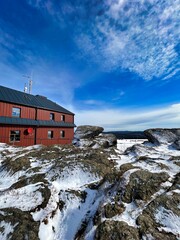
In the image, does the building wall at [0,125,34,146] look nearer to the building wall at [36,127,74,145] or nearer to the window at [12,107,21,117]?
the building wall at [36,127,74,145]

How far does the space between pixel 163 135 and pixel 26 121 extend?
22672mm

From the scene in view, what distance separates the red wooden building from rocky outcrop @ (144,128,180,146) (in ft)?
53.6

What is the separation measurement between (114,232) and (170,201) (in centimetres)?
245

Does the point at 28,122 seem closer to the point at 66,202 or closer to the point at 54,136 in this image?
the point at 54,136

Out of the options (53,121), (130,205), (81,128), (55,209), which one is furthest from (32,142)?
(130,205)

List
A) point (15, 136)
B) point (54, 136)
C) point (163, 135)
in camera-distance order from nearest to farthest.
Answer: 1. point (15, 136)
2. point (163, 135)
3. point (54, 136)

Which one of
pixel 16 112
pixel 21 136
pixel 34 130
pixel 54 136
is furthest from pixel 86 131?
pixel 16 112

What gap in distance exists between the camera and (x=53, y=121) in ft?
80.1

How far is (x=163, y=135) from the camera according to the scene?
24094mm

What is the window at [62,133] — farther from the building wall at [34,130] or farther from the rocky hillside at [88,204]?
the rocky hillside at [88,204]

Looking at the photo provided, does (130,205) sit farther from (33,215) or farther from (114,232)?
(33,215)

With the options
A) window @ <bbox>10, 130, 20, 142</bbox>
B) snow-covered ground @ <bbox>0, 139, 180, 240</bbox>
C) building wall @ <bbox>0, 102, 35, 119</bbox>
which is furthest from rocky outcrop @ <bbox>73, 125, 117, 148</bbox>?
snow-covered ground @ <bbox>0, 139, 180, 240</bbox>

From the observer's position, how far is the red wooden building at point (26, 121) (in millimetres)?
17625

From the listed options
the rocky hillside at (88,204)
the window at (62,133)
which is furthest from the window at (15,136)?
the rocky hillside at (88,204)
